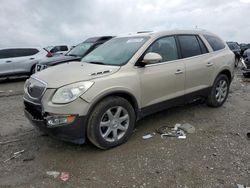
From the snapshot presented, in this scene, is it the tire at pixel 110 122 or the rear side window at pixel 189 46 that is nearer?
the tire at pixel 110 122

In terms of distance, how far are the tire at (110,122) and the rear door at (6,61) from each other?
9.70 metres

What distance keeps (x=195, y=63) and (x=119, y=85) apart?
6.58 feet

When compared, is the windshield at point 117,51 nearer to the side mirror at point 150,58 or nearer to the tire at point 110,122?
the side mirror at point 150,58

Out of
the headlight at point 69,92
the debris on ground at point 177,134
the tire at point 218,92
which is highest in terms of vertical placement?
the headlight at point 69,92

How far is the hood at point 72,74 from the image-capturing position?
381 centimetres

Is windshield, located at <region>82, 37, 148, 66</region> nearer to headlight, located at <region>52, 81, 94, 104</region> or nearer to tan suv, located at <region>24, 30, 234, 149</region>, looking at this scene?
tan suv, located at <region>24, 30, 234, 149</region>

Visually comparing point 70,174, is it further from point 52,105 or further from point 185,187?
point 185,187

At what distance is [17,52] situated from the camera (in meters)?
12.7

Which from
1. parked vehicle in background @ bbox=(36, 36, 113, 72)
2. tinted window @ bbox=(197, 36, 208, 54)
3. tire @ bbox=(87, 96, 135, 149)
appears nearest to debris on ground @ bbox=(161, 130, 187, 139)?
tire @ bbox=(87, 96, 135, 149)

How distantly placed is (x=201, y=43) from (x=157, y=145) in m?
2.63

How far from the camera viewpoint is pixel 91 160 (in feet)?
12.6

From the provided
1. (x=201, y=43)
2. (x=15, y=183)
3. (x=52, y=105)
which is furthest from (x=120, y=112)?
(x=201, y=43)

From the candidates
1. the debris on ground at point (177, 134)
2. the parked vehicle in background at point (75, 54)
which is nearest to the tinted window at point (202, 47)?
the debris on ground at point (177, 134)

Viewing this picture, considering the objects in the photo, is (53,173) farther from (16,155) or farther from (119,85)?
(119,85)
